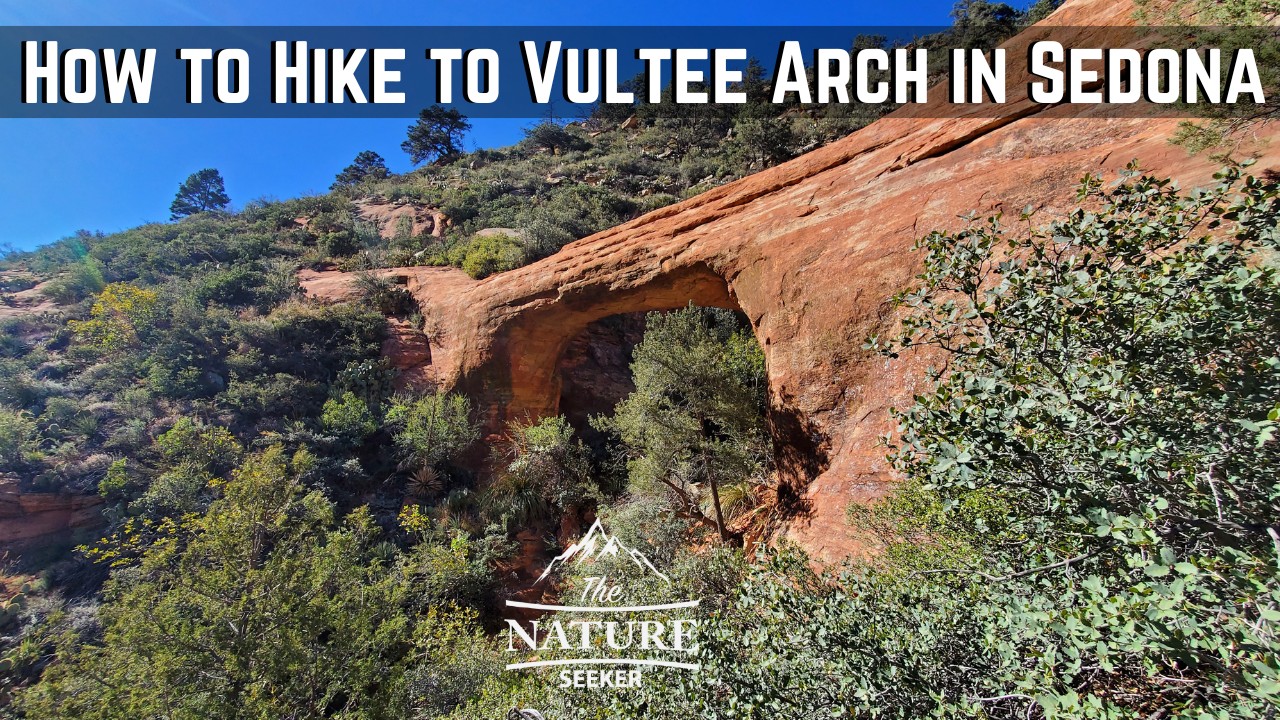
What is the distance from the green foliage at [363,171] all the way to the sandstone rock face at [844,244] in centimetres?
2903

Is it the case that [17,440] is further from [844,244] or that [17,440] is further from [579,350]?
[844,244]

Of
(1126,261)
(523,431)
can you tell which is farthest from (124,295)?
(1126,261)

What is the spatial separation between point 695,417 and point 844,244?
315 cm

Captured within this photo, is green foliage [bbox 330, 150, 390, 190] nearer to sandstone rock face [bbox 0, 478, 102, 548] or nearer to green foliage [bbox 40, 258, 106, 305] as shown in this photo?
green foliage [bbox 40, 258, 106, 305]

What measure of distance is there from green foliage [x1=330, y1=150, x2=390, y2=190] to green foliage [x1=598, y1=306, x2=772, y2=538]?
30264mm

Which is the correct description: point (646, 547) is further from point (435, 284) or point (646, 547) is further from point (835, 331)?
point (435, 284)

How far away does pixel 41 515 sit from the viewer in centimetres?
705

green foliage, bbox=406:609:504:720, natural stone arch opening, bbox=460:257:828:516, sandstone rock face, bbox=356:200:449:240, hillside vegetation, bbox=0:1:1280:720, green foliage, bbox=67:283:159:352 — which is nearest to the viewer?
hillside vegetation, bbox=0:1:1280:720

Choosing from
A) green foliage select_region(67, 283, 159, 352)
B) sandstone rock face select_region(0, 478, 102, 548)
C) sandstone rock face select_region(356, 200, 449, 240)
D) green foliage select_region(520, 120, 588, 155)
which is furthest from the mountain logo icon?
green foliage select_region(520, 120, 588, 155)

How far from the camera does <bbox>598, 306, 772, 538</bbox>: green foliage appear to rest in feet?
22.0

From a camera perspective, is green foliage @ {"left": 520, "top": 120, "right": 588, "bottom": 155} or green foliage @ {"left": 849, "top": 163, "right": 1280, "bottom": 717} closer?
green foliage @ {"left": 849, "top": 163, "right": 1280, "bottom": 717}

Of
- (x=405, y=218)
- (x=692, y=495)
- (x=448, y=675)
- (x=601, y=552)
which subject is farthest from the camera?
(x=405, y=218)

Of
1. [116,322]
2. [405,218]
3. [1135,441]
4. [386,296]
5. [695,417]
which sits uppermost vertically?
[405,218]

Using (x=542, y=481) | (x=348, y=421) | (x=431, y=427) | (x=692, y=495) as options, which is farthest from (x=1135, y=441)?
(x=348, y=421)
